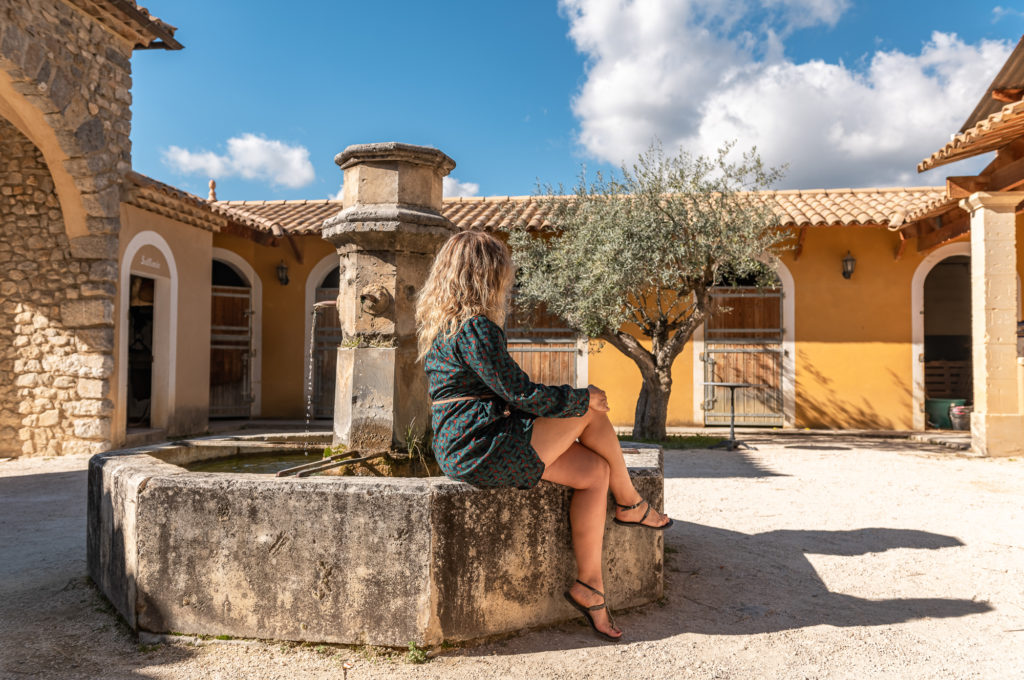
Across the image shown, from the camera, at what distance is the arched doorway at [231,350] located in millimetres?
11398

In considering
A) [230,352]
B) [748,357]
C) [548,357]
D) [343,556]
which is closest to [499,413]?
[343,556]

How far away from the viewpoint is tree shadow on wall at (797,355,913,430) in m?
10.4

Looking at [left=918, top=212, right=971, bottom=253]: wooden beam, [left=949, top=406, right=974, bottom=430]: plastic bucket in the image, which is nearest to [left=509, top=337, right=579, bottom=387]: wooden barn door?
[left=918, top=212, right=971, bottom=253]: wooden beam

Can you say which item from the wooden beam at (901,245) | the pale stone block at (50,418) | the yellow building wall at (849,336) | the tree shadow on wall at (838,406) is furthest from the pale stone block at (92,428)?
the wooden beam at (901,245)

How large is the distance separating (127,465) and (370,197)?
5.42ft

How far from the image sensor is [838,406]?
10.5 meters

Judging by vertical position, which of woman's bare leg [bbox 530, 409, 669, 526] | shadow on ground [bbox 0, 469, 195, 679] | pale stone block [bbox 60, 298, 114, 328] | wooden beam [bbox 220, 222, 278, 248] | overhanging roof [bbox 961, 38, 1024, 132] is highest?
overhanging roof [bbox 961, 38, 1024, 132]

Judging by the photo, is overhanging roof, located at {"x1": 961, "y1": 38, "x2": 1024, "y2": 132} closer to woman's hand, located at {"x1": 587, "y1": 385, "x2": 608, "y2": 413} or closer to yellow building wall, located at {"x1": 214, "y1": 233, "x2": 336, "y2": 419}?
woman's hand, located at {"x1": 587, "y1": 385, "x2": 608, "y2": 413}

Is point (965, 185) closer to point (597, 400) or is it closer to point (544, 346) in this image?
point (544, 346)

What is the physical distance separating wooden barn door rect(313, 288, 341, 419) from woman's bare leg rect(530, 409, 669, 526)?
9424 mm

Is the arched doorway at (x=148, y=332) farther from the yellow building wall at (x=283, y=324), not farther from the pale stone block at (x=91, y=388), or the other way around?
the yellow building wall at (x=283, y=324)

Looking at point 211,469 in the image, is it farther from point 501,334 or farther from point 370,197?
point 501,334

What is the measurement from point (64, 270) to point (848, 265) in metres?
10.3

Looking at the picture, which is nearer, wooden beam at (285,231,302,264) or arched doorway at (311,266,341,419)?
wooden beam at (285,231,302,264)
